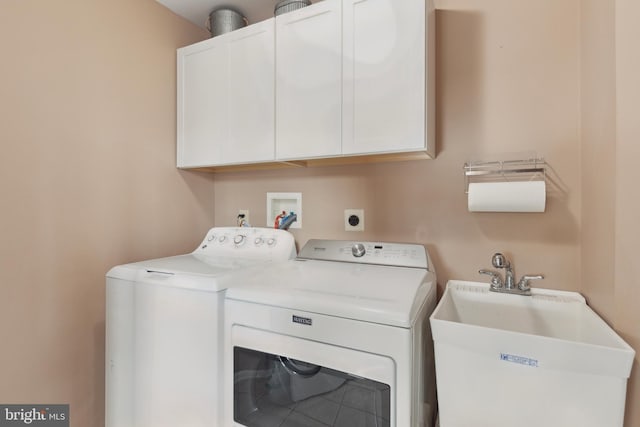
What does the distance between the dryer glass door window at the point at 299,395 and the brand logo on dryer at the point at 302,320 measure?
A: 142 mm

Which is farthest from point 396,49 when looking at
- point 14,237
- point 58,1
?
point 14,237

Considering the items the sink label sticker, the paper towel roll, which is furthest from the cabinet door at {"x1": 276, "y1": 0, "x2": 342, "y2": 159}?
the sink label sticker

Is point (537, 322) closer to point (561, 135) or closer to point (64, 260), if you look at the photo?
point (561, 135)

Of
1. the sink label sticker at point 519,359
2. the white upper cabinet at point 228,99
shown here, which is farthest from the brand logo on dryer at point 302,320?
the white upper cabinet at point 228,99

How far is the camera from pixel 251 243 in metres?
1.67

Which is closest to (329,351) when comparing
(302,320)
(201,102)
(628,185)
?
(302,320)

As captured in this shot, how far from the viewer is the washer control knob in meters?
1.45

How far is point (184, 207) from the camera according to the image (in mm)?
1916

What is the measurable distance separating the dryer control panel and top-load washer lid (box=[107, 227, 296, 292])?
0.16 m

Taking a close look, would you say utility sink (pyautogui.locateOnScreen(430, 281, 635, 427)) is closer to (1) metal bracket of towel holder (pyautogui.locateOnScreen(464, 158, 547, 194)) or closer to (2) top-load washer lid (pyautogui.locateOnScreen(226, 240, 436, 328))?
(2) top-load washer lid (pyautogui.locateOnScreen(226, 240, 436, 328))

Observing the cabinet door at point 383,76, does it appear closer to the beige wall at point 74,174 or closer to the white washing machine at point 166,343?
the white washing machine at point 166,343

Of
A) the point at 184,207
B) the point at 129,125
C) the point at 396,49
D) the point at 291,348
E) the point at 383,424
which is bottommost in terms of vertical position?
the point at 383,424

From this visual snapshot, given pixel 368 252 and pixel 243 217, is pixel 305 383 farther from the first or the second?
pixel 243 217

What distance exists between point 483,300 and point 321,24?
4.69ft
